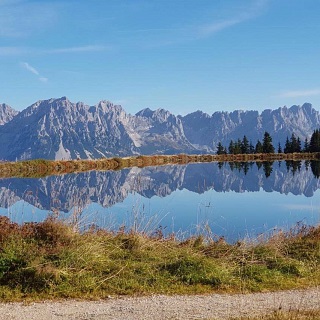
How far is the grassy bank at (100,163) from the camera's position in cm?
7538

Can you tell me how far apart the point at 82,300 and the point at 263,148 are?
403 feet

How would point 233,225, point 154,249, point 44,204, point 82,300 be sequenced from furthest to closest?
point 44,204 < point 233,225 < point 154,249 < point 82,300

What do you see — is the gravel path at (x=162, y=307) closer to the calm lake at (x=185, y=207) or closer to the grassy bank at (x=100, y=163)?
the calm lake at (x=185, y=207)

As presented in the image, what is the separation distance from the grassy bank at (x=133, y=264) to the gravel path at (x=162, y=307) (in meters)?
0.59

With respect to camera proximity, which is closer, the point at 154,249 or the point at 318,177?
the point at 154,249

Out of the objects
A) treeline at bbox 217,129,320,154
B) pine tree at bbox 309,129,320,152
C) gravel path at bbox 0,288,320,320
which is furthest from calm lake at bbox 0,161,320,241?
pine tree at bbox 309,129,320,152

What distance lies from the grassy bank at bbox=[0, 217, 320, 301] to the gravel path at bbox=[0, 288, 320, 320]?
1.93 ft

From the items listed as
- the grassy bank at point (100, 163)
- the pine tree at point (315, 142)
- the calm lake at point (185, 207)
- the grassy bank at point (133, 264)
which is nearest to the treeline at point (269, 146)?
the pine tree at point (315, 142)

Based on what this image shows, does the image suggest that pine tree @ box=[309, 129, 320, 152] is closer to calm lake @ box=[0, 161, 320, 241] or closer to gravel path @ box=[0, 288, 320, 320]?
calm lake @ box=[0, 161, 320, 241]

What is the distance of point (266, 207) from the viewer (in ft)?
112

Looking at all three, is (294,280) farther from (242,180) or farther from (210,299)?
(242,180)

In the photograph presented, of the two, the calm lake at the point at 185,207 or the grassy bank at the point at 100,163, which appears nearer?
the calm lake at the point at 185,207

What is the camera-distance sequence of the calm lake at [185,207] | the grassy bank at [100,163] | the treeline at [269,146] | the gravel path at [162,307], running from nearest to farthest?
1. the gravel path at [162,307]
2. the calm lake at [185,207]
3. the grassy bank at [100,163]
4. the treeline at [269,146]

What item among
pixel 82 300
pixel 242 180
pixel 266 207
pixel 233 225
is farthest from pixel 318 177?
pixel 82 300
